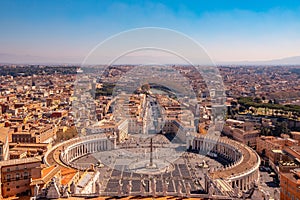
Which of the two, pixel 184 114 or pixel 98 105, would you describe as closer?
pixel 184 114

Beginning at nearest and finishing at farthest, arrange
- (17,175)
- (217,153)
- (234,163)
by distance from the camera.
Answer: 1. (17,175)
2. (234,163)
3. (217,153)

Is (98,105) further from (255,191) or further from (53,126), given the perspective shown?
(255,191)

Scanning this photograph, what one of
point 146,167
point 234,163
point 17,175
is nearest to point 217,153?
point 234,163

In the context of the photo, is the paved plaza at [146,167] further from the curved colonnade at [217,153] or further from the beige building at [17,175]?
the beige building at [17,175]

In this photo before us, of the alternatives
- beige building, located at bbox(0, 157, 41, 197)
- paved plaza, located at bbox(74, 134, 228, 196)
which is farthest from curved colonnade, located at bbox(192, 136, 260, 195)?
beige building, located at bbox(0, 157, 41, 197)

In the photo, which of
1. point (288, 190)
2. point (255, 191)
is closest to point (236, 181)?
point (288, 190)


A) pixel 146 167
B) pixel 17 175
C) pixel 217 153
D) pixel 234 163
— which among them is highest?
pixel 17 175

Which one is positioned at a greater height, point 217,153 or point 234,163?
point 234,163

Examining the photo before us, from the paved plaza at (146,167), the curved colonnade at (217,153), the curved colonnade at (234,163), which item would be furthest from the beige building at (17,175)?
the curved colonnade at (217,153)

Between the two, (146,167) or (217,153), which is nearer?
(146,167)

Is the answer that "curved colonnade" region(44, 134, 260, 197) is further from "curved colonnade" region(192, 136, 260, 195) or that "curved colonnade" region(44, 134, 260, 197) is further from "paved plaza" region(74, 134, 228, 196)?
"paved plaza" region(74, 134, 228, 196)

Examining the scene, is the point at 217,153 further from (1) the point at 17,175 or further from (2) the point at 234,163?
(1) the point at 17,175
